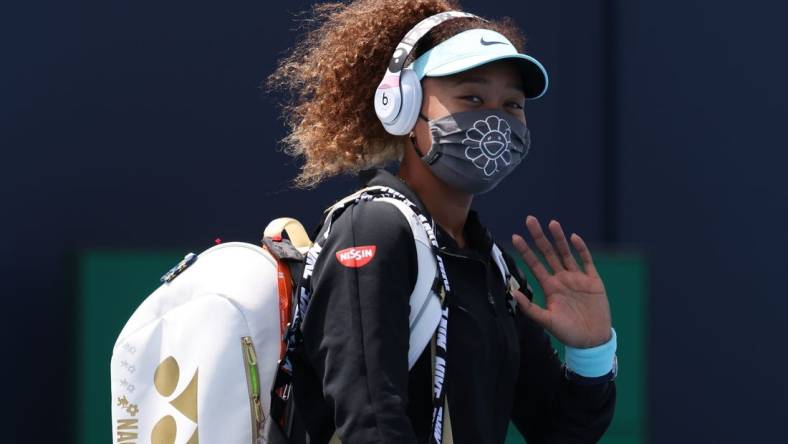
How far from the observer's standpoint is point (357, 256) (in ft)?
6.79

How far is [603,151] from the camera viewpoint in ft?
17.5

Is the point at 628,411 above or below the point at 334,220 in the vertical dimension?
below

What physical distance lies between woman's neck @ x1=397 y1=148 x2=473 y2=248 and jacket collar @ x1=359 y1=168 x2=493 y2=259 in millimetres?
30

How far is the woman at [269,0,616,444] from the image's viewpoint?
204 cm

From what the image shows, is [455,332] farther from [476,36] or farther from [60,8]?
[60,8]

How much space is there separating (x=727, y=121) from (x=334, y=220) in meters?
3.40

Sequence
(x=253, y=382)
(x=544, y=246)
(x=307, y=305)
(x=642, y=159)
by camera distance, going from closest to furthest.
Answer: (x=307, y=305), (x=253, y=382), (x=544, y=246), (x=642, y=159)

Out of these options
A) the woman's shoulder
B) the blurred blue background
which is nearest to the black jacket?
the woman's shoulder

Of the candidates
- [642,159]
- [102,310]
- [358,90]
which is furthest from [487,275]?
[642,159]

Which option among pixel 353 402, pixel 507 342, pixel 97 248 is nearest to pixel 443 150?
pixel 507 342

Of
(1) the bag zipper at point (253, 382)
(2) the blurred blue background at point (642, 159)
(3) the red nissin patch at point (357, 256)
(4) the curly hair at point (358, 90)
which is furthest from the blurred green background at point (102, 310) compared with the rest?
(3) the red nissin patch at point (357, 256)

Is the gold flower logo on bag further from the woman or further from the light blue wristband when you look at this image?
the light blue wristband

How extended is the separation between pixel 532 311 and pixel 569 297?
12cm

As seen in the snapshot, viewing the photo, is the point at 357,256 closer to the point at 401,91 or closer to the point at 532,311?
the point at 401,91
